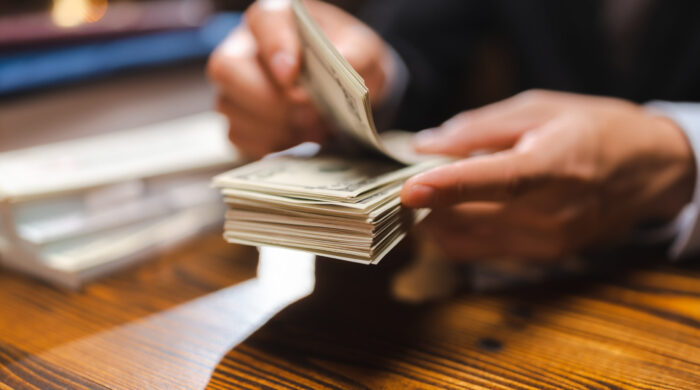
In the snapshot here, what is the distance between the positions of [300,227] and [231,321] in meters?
0.17

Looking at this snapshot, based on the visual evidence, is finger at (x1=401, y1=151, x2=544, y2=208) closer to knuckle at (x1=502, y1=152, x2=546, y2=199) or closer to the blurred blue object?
knuckle at (x1=502, y1=152, x2=546, y2=199)

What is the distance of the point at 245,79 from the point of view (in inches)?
28.2

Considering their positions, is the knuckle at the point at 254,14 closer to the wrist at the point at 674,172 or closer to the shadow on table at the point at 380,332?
the shadow on table at the point at 380,332

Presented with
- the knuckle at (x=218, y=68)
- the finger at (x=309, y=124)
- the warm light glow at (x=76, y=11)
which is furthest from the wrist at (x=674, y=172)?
the warm light glow at (x=76, y=11)

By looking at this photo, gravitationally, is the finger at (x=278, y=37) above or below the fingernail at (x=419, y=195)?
above

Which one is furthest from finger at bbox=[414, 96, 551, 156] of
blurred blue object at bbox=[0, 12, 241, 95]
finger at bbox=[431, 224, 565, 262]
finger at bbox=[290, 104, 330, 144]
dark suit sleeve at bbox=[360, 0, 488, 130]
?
blurred blue object at bbox=[0, 12, 241, 95]

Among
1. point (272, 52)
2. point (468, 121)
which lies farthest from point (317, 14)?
point (468, 121)

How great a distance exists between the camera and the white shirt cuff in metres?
0.67

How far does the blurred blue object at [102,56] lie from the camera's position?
1.01 metres

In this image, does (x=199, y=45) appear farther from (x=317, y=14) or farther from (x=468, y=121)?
(x=468, y=121)

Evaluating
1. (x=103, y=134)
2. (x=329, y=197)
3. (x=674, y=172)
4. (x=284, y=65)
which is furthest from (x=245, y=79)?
(x=103, y=134)

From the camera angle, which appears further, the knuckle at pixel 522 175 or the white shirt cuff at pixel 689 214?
the white shirt cuff at pixel 689 214

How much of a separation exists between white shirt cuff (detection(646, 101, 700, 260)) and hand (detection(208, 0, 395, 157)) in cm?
47

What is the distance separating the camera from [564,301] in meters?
0.58
